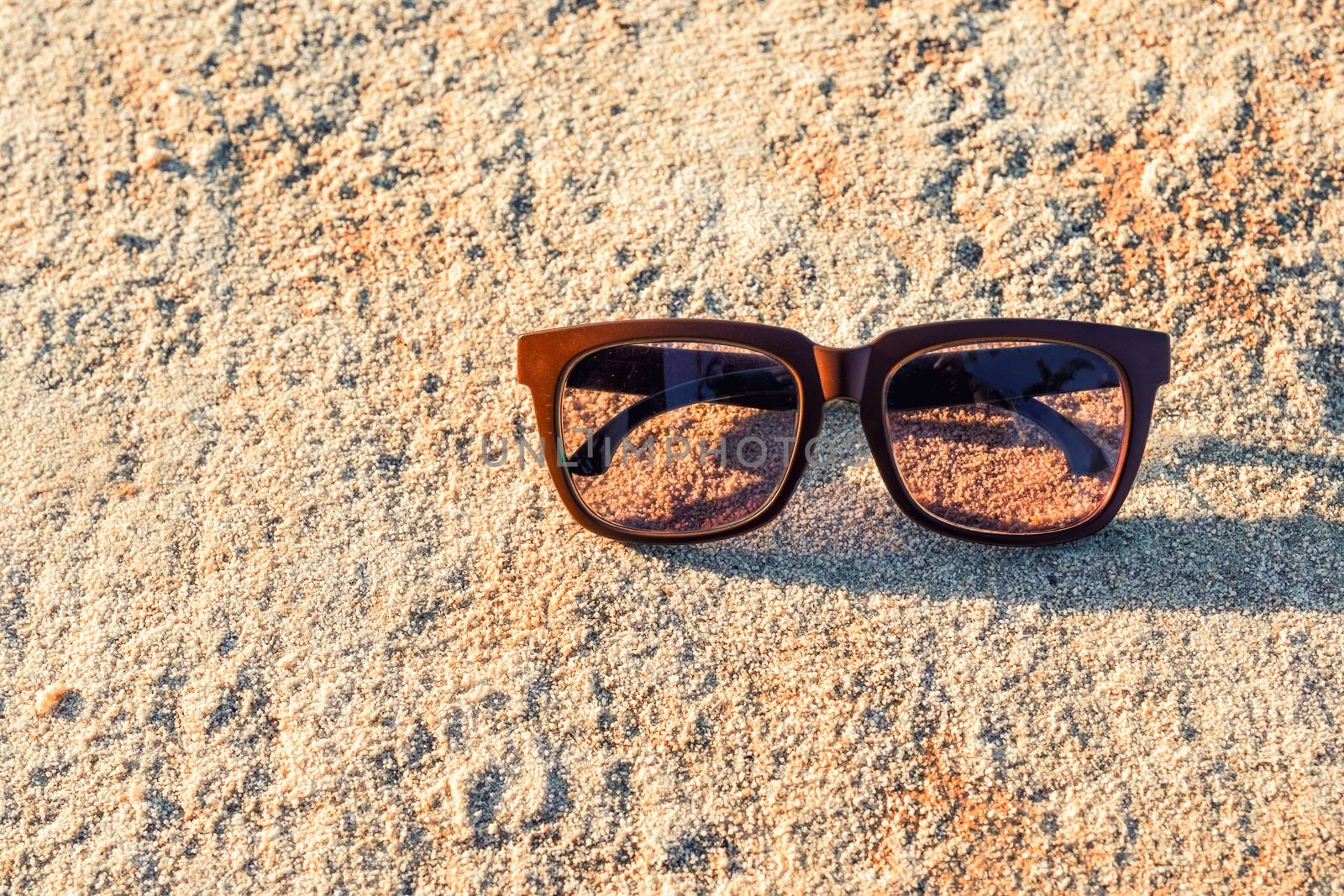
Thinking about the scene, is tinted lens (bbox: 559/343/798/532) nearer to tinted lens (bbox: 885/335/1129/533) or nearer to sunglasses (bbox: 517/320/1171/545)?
sunglasses (bbox: 517/320/1171/545)

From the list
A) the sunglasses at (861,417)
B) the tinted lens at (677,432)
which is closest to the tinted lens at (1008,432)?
the sunglasses at (861,417)

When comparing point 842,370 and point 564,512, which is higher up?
point 842,370

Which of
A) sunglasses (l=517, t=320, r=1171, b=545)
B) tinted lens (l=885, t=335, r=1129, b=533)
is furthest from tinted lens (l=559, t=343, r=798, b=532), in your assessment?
tinted lens (l=885, t=335, r=1129, b=533)

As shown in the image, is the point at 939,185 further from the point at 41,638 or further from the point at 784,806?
the point at 41,638

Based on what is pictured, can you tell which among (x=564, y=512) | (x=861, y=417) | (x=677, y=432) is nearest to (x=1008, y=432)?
(x=861, y=417)

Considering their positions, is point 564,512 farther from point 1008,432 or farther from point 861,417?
point 1008,432

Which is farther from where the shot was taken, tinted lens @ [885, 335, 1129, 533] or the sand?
tinted lens @ [885, 335, 1129, 533]
